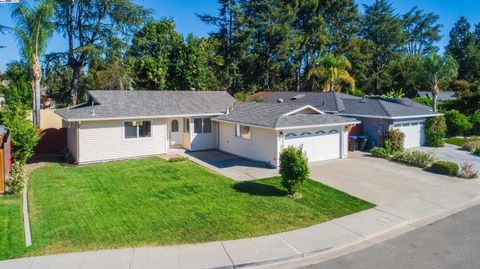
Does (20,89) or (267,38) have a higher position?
(267,38)

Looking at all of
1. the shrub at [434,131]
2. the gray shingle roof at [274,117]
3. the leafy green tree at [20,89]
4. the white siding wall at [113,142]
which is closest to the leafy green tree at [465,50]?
the shrub at [434,131]

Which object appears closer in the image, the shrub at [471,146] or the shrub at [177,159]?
the shrub at [177,159]

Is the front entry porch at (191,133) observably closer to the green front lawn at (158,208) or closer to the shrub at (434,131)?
the green front lawn at (158,208)

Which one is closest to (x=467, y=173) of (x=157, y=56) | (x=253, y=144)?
(x=253, y=144)

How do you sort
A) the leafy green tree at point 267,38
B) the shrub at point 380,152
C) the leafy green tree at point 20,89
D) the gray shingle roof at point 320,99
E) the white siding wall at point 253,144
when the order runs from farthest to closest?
the leafy green tree at point 267,38
the leafy green tree at point 20,89
the gray shingle roof at point 320,99
the shrub at point 380,152
the white siding wall at point 253,144

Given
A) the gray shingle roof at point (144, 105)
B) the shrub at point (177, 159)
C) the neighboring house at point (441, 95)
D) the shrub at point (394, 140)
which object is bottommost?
the shrub at point (177, 159)

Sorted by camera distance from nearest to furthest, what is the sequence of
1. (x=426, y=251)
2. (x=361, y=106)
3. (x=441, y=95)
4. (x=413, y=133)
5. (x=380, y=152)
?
(x=426, y=251) → (x=380, y=152) → (x=413, y=133) → (x=361, y=106) → (x=441, y=95)

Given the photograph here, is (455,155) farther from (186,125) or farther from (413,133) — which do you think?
(186,125)

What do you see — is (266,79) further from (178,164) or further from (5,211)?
(5,211)

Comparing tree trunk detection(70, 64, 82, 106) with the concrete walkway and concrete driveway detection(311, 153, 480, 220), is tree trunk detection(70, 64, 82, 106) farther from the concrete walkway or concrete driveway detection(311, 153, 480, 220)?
the concrete walkway
